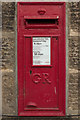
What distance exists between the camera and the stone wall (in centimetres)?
326

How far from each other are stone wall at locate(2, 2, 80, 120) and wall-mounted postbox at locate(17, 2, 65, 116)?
14cm

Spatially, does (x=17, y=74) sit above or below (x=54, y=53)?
below

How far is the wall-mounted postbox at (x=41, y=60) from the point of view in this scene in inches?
125

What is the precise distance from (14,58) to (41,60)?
50 centimetres

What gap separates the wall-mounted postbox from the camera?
3.17m

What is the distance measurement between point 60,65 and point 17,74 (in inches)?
31.2

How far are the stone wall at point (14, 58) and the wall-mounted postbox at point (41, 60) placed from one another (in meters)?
0.14

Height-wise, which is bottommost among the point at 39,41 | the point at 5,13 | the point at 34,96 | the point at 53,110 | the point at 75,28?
the point at 53,110

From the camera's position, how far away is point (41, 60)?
321cm

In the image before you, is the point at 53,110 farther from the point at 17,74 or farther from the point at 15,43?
the point at 15,43

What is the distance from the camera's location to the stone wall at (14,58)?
326 centimetres

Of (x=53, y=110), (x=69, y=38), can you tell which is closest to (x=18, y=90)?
(x=53, y=110)

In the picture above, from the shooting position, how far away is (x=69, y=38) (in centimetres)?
327

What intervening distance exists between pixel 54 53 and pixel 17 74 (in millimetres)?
768
